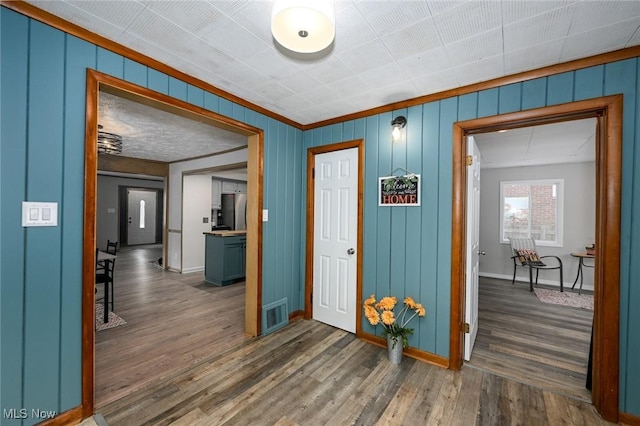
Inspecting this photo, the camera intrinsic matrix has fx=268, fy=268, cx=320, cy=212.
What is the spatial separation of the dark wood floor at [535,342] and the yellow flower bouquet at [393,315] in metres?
0.68

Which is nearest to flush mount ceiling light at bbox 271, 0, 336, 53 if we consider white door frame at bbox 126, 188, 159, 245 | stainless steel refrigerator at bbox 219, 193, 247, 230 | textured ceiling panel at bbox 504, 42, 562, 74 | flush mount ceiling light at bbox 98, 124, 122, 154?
textured ceiling panel at bbox 504, 42, 562, 74

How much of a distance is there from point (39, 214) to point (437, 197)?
114 inches

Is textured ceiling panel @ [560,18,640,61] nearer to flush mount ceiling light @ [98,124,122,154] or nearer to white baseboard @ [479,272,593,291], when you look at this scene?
flush mount ceiling light @ [98,124,122,154]

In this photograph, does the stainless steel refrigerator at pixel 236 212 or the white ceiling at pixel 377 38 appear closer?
the white ceiling at pixel 377 38

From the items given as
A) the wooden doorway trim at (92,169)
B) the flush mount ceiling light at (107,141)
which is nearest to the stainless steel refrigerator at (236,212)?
the flush mount ceiling light at (107,141)

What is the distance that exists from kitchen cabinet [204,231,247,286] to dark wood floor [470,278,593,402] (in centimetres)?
397

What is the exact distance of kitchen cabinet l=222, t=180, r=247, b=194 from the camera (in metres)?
7.36

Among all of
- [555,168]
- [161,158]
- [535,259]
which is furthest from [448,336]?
[161,158]

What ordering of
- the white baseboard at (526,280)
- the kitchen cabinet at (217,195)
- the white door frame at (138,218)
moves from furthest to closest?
the white door frame at (138,218) → the kitchen cabinet at (217,195) → the white baseboard at (526,280)

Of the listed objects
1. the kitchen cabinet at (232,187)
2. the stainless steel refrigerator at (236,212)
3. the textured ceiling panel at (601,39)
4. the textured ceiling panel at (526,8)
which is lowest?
the stainless steel refrigerator at (236,212)

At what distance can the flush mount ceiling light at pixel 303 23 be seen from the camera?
1187 millimetres

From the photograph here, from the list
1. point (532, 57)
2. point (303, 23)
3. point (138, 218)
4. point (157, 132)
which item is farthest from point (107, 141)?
point (138, 218)

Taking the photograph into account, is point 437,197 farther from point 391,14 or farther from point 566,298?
point 566,298

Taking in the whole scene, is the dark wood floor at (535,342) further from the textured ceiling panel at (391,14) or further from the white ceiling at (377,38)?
the textured ceiling panel at (391,14)
